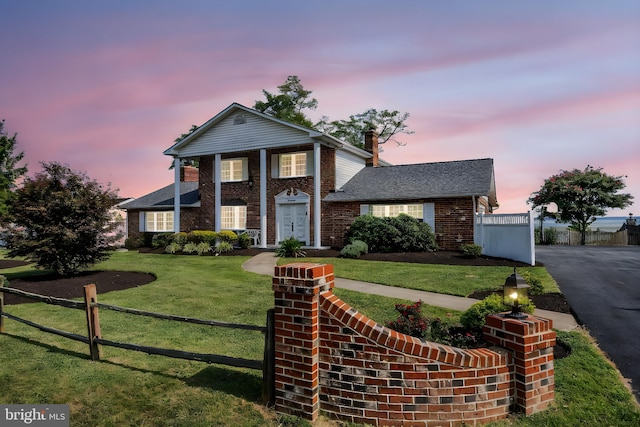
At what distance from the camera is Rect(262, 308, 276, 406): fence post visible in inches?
161

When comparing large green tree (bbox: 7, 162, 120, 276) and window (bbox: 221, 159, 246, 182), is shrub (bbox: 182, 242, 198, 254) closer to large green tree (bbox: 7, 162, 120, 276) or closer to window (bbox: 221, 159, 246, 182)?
window (bbox: 221, 159, 246, 182)

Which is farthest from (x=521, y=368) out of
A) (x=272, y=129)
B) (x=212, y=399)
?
(x=272, y=129)

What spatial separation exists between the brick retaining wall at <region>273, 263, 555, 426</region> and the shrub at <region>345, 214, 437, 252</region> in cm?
1433

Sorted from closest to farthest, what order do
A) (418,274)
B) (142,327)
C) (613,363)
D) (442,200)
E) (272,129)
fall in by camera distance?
(613,363) → (142,327) → (418,274) → (442,200) → (272,129)

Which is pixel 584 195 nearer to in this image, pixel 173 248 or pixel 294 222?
pixel 294 222

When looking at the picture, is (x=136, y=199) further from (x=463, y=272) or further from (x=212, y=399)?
(x=212, y=399)

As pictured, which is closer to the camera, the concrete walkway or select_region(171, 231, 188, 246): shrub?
the concrete walkway

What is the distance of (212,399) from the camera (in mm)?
4270

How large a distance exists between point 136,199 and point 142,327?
82.3 ft

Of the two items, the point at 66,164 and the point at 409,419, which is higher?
the point at 66,164

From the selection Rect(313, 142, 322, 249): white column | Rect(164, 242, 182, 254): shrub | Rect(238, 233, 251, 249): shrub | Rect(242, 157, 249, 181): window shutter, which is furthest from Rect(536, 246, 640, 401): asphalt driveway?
Rect(164, 242, 182, 254): shrub

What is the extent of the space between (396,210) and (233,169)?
1090 centimetres

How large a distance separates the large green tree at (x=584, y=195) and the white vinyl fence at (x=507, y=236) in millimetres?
17856

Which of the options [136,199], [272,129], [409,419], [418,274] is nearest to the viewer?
[409,419]
